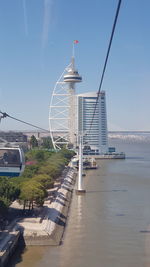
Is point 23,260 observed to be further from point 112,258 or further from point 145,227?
point 145,227

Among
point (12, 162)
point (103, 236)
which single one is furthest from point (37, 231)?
point (12, 162)

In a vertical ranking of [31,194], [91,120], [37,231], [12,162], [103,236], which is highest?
[91,120]

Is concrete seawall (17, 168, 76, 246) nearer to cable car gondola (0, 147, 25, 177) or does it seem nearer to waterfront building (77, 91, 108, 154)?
cable car gondola (0, 147, 25, 177)

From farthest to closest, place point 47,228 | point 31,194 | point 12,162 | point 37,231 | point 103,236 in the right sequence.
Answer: point 31,194 < point 103,236 < point 47,228 < point 37,231 < point 12,162

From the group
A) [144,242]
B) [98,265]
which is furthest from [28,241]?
[144,242]

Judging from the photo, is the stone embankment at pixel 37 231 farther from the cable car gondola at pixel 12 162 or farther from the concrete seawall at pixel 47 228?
the cable car gondola at pixel 12 162

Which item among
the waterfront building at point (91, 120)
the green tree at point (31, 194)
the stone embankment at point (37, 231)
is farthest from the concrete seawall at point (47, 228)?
the waterfront building at point (91, 120)

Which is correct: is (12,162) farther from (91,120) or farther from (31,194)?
(91,120)
